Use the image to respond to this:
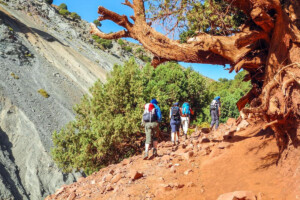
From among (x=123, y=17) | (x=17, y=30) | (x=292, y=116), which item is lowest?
(x=292, y=116)

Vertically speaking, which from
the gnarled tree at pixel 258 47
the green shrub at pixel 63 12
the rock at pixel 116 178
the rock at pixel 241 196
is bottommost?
the rock at pixel 116 178

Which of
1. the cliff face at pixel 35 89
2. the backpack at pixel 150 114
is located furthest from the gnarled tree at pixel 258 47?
the cliff face at pixel 35 89

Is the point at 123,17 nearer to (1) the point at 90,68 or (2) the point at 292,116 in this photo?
(2) the point at 292,116

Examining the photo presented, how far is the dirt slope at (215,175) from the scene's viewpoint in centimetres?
382

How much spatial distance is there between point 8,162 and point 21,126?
4918 millimetres

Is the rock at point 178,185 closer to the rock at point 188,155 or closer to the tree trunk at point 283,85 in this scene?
the rock at point 188,155

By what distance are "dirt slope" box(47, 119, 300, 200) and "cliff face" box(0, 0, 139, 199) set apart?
16.6 m

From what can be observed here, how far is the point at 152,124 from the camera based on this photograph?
6.61 metres

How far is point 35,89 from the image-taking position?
98.3ft

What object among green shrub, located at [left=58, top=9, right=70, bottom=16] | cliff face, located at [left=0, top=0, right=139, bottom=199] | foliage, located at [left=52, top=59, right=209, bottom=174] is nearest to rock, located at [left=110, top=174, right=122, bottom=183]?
foliage, located at [left=52, top=59, right=209, bottom=174]

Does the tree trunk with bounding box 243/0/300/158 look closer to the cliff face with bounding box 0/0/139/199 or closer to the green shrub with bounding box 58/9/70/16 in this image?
the cliff face with bounding box 0/0/139/199

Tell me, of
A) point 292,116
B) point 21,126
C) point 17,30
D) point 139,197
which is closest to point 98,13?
point 139,197

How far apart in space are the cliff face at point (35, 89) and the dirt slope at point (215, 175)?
54.4ft

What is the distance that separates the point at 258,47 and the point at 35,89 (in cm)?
2998
